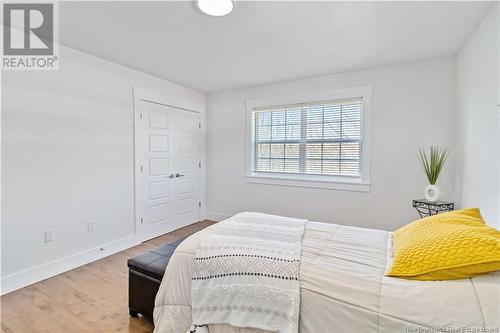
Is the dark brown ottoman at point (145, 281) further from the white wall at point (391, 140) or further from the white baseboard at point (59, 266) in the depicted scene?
the white wall at point (391, 140)

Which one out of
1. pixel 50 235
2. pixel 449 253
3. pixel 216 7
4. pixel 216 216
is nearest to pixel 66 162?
pixel 50 235

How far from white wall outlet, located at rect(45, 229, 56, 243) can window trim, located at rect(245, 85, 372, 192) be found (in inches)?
105

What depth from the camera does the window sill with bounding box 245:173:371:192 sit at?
3352 mm

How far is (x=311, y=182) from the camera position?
12.0 ft

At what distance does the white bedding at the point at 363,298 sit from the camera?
998mm

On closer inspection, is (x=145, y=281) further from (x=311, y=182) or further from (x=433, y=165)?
(x=433, y=165)

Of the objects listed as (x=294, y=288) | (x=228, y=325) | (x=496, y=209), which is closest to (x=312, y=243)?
(x=294, y=288)

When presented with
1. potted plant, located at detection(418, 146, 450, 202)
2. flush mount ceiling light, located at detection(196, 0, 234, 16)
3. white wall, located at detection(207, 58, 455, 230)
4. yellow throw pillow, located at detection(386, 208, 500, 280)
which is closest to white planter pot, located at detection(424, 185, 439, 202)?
potted plant, located at detection(418, 146, 450, 202)

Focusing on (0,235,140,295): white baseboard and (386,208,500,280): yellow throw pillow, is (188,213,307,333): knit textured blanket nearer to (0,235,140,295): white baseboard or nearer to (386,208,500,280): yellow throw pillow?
(386,208,500,280): yellow throw pillow

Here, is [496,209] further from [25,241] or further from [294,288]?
[25,241]

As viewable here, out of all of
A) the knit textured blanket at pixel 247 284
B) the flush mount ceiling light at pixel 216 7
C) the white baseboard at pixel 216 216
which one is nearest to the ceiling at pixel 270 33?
the flush mount ceiling light at pixel 216 7

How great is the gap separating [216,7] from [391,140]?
2605 millimetres

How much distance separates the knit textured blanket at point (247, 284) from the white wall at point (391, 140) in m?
2.06

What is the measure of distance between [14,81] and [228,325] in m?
2.86
